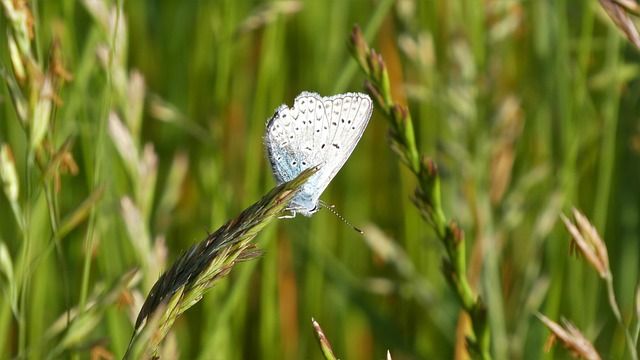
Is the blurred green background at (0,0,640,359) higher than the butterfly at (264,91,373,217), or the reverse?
the butterfly at (264,91,373,217)

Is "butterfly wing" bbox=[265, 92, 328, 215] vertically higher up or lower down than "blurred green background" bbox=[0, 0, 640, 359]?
higher up

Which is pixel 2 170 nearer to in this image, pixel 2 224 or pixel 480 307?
pixel 480 307

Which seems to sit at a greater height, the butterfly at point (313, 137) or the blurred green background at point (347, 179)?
the butterfly at point (313, 137)

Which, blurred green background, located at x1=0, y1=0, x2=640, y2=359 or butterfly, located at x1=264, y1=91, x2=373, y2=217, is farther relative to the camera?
blurred green background, located at x1=0, y1=0, x2=640, y2=359

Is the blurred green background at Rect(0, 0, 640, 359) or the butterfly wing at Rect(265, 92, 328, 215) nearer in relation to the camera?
the butterfly wing at Rect(265, 92, 328, 215)

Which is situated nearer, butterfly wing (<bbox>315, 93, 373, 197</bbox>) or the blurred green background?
butterfly wing (<bbox>315, 93, 373, 197</bbox>)

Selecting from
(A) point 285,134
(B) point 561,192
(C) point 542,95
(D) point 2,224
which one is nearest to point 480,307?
(A) point 285,134
